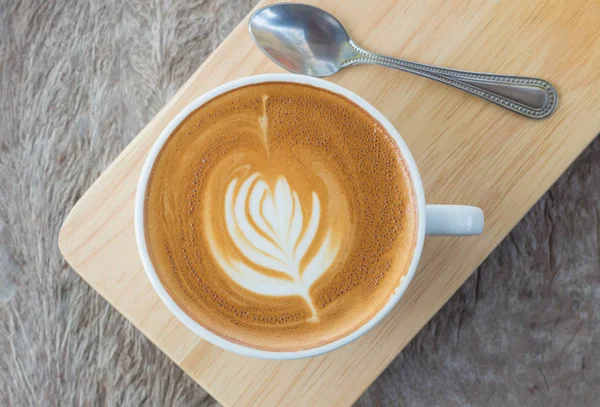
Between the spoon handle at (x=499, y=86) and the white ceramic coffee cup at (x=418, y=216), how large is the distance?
14 centimetres

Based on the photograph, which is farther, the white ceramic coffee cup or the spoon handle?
the spoon handle

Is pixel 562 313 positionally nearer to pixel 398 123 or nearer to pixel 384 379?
pixel 384 379

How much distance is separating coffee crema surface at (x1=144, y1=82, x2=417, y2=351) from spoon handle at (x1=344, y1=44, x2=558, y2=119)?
0.47 ft

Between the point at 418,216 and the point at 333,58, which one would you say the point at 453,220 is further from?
the point at 333,58

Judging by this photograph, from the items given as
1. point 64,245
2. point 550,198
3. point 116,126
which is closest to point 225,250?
point 64,245

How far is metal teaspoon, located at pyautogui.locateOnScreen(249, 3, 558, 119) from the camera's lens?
70 cm

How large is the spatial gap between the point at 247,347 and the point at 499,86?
461mm

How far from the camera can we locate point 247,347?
585 mm

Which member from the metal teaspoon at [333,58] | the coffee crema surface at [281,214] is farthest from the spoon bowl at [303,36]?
the coffee crema surface at [281,214]

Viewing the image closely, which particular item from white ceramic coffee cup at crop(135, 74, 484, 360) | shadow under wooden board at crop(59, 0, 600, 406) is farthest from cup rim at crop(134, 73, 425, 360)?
shadow under wooden board at crop(59, 0, 600, 406)

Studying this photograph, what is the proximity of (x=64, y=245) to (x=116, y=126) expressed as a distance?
0.36 meters

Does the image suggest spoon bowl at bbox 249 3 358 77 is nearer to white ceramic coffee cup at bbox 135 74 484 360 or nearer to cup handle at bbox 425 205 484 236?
white ceramic coffee cup at bbox 135 74 484 360

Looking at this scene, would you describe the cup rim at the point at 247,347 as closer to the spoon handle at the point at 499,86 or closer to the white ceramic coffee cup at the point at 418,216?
the white ceramic coffee cup at the point at 418,216

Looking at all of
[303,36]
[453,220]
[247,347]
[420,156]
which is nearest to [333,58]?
[303,36]
